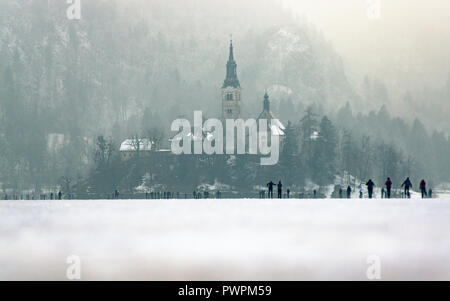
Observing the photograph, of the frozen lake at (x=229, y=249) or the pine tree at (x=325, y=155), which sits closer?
the frozen lake at (x=229, y=249)

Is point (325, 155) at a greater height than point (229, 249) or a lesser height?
greater

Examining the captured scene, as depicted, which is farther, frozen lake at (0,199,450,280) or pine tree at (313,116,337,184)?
pine tree at (313,116,337,184)

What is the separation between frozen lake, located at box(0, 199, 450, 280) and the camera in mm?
13398

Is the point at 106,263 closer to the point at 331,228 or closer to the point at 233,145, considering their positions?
the point at 331,228

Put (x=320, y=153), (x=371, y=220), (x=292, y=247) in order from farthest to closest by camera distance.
Answer: 1. (x=320, y=153)
2. (x=371, y=220)
3. (x=292, y=247)

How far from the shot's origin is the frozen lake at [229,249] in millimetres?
13398

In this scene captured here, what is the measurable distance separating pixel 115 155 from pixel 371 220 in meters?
175

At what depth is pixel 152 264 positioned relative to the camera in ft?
47.3

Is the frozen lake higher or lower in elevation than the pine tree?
lower

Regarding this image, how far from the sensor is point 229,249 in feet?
54.9

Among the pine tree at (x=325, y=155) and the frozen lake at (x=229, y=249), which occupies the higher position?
the pine tree at (x=325, y=155)

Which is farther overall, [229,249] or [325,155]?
[325,155]
